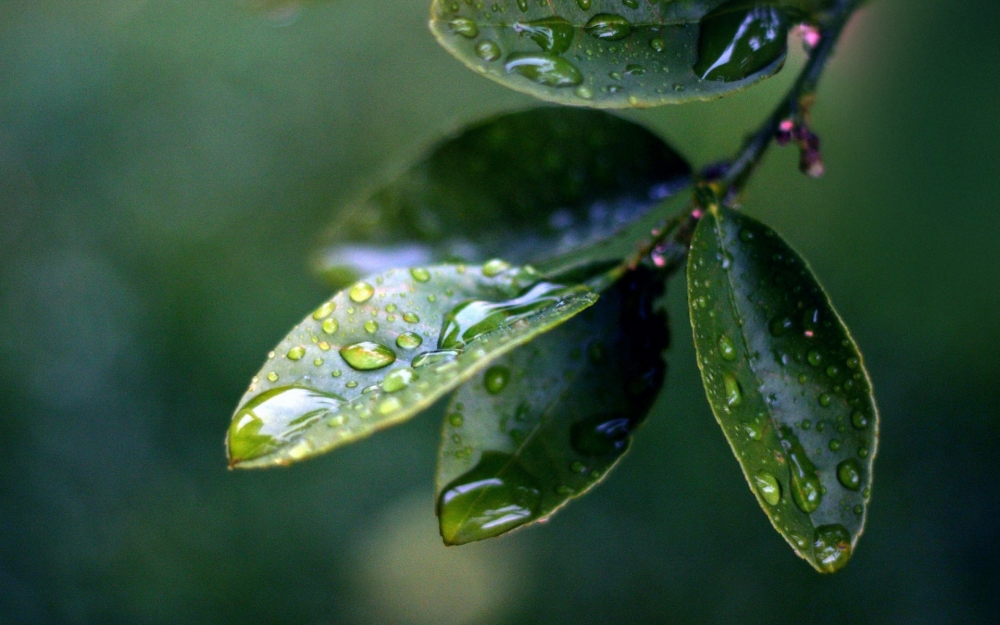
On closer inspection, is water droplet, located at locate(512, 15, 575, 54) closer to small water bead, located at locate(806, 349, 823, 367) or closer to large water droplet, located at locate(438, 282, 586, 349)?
large water droplet, located at locate(438, 282, 586, 349)

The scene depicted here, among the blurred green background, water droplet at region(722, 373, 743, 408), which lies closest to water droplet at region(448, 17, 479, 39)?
water droplet at region(722, 373, 743, 408)

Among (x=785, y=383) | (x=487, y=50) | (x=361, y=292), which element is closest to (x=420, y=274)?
(x=361, y=292)

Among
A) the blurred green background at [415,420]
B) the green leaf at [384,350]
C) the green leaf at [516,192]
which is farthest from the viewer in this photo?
the blurred green background at [415,420]

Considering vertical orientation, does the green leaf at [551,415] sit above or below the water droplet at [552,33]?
below

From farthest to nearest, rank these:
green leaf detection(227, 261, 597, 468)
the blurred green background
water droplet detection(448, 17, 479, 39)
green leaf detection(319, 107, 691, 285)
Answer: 1. the blurred green background
2. green leaf detection(319, 107, 691, 285)
3. water droplet detection(448, 17, 479, 39)
4. green leaf detection(227, 261, 597, 468)

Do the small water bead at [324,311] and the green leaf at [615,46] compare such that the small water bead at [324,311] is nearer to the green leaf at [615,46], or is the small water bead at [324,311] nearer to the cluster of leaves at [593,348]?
the cluster of leaves at [593,348]

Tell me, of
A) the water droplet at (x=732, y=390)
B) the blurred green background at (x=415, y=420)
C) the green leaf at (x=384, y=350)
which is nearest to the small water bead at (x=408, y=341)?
the green leaf at (x=384, y=350)
